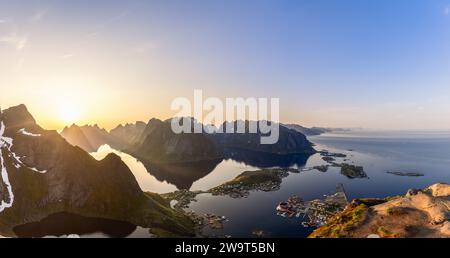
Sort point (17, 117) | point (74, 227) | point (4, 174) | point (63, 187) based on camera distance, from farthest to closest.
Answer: point (17, 117) → point (63, 187) → point (4, 174) → point (74, 227)

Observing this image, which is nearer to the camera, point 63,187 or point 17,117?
point 63,187

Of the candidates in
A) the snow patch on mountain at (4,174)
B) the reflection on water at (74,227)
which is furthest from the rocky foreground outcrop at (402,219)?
the snow patch on mountain at (4,174)

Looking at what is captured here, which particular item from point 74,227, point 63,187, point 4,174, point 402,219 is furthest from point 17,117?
point 402,219

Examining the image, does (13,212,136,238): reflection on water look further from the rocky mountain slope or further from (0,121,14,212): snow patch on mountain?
(0,121,14,212): snow patch on mountain

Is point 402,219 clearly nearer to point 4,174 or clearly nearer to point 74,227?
point 74,227

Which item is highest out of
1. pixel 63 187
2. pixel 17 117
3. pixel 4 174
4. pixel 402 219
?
pixel 17 117

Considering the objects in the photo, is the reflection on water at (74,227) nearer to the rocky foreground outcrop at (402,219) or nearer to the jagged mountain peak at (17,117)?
the jagged mountain peak at (17,117)
